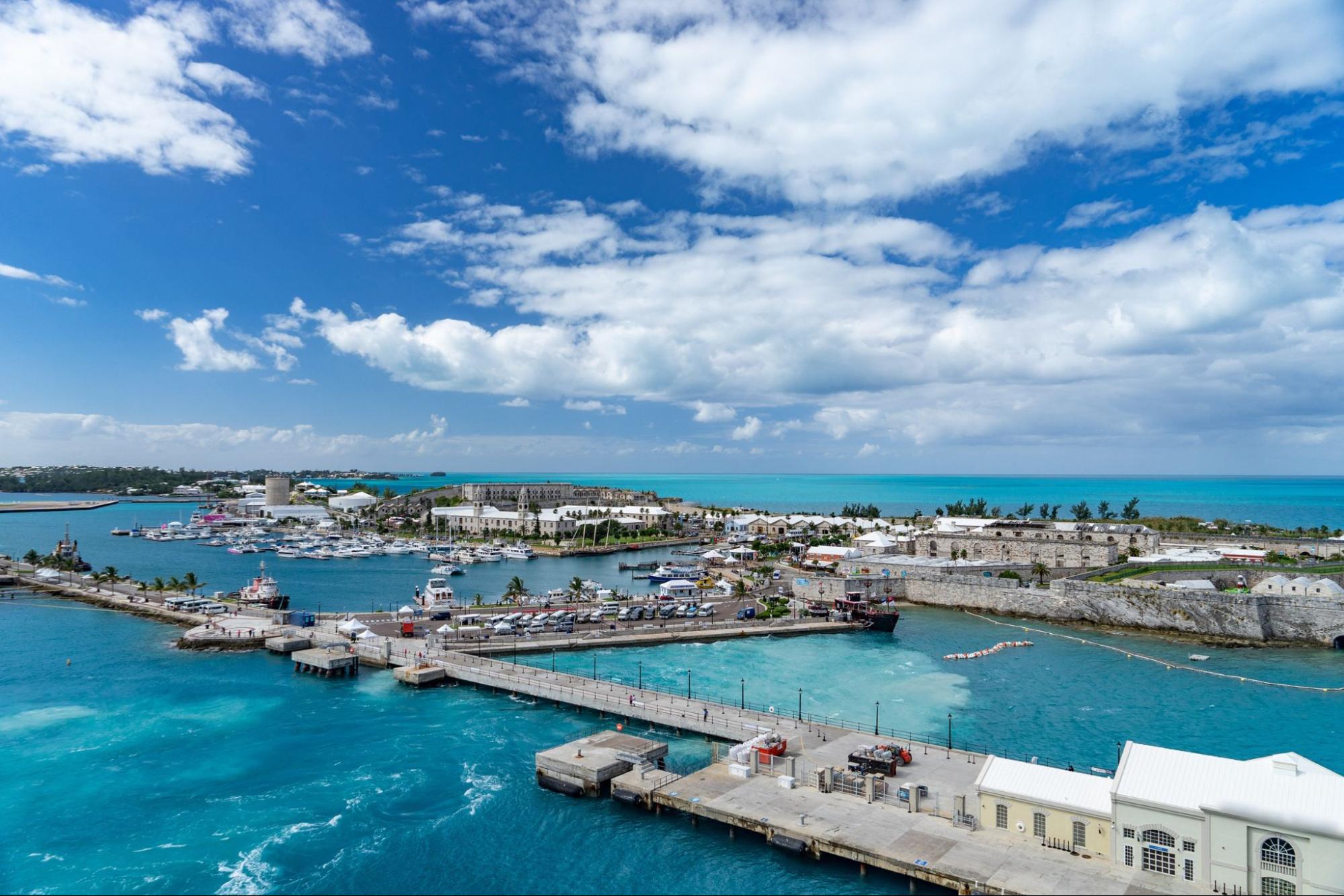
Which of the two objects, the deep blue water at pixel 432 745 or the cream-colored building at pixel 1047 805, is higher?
the cream-colored building at pixel 1047 805

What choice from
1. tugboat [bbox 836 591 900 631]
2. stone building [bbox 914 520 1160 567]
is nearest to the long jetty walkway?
tugboat [bbox 836 591 900 631]

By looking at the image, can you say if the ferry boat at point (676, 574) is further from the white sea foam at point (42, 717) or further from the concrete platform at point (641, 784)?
the concrete platform at point (641, 784)

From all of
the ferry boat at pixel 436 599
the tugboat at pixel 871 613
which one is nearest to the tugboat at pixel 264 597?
the ferry boat at pixel 436 599

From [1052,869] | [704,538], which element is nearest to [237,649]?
[1052,869]

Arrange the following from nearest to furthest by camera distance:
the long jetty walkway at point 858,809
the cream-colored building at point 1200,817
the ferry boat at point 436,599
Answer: the cream-colored building at point 1200,817 < the long jetty walkway at point 858,809 < the ferry boat at point 436,599

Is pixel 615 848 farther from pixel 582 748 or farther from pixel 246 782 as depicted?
pixel 246 782
